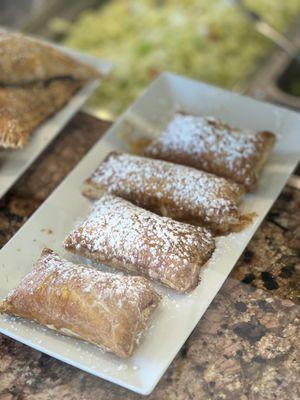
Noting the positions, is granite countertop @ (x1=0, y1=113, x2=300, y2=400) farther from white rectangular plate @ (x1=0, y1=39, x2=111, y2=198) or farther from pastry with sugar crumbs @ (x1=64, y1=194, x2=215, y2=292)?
white rectangular plate @ (x1=0, y1=39, x2=111, y2=198)

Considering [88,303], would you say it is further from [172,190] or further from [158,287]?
[172,190]

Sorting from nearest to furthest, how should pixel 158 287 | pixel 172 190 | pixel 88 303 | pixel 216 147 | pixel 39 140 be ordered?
pixel 88 303 → pixel 158 287 → pixel 172 190 → pixel 216 147 → pixel 39 140

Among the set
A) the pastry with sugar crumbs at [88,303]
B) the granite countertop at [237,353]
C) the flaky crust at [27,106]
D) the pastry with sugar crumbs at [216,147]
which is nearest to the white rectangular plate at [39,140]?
the flaky crust at [27,106]

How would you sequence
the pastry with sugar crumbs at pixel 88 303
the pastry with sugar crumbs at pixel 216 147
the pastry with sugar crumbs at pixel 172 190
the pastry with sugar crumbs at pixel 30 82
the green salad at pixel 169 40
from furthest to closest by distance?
1. the green salad at pixel 169 40
2. the pastry with sugar crumbs at pixel 30 82
3. the pastry with sugar crumbs at pixel 216 147
4. the pastry with sugar crumbs at pixel 172 190
5. the pastry with sugar crumbs at pixel 88 303

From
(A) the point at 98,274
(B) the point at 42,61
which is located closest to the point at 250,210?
(A) the point at 98,274

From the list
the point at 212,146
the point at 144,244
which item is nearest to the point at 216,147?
the point at 212,146

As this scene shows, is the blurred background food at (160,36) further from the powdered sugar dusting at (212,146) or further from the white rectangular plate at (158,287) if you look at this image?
the powdered sugar dusting at (212,146)

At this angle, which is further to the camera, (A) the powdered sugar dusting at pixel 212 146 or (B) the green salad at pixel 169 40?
(B) the green salad at pixel 169 40

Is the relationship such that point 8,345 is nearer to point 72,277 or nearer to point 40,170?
point 72,277
